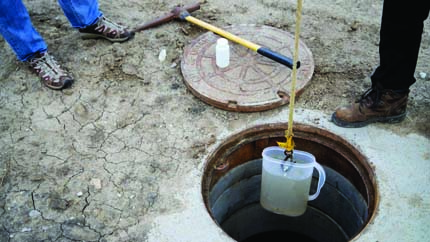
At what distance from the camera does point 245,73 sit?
9.63 feet

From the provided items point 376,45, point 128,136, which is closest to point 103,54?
point 128,136

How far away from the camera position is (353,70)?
9.89 feet

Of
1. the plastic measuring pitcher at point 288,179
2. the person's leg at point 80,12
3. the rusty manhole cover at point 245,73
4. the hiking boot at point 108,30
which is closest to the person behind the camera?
the plastic measuring pitcher at point 288,179

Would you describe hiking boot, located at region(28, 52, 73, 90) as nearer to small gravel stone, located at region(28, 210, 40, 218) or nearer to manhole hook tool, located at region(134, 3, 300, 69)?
manhole hook tool, located at region(134, 3, 300, 69)

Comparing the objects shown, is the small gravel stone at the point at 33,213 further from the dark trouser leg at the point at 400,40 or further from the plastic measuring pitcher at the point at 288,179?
the dark trouser leg at the point at 400,40

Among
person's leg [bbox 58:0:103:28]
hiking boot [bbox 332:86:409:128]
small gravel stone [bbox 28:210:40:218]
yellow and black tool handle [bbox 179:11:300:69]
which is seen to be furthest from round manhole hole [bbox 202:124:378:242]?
person's leg [bbox 58:0:103:28]

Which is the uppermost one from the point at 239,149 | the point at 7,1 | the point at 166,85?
the point at 7,1

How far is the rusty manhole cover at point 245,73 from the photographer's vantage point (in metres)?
2.78

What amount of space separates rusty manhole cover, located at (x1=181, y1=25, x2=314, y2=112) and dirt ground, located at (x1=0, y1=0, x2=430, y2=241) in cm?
7

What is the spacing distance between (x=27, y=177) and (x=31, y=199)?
16 centimetres

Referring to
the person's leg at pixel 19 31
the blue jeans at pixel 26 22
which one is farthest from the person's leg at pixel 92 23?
the person's leg at pixel 19 31

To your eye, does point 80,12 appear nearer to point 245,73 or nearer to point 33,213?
point 245,73

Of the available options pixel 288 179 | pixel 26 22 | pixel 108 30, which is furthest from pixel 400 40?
pixel 26 22

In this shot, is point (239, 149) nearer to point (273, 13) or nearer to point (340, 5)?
point (273, 13)
